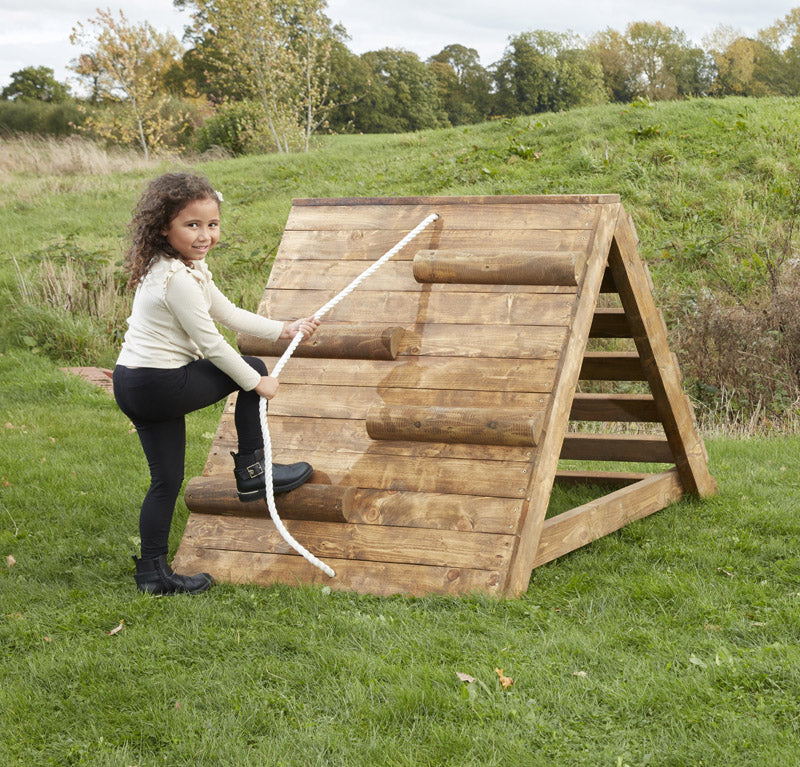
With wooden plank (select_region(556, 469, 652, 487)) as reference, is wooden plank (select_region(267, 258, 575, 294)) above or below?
above

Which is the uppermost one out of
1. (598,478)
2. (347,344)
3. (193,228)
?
(193,228)

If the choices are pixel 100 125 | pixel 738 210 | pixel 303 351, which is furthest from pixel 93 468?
pixel 100 125

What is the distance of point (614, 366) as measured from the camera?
14.7 ft

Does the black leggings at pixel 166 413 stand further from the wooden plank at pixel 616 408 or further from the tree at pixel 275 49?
the tree at pixel 275 49

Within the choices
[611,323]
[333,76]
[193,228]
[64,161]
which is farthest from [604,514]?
[333,76]

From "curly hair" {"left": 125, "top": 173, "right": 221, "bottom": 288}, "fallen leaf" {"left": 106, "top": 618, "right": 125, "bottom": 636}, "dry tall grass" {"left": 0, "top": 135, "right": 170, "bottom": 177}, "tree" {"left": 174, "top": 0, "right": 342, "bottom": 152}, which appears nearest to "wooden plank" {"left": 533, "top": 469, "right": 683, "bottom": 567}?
"fallen leaf" {"left": 106, "top": 618, "right": 125, "bottom": 636}

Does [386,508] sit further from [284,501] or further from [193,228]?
[193,228]

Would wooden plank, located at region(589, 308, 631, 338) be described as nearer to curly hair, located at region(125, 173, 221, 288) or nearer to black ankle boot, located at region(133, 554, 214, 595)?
curly hair, located at region(125, 173, 221, 288)

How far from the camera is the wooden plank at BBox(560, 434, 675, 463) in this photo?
478 cm

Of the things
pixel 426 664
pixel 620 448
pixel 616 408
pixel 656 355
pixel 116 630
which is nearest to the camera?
pixel 426 664

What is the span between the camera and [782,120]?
13977 mm

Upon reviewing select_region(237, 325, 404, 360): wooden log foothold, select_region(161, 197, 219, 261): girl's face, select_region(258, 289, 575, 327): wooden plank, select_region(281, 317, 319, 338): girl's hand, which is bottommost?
select_region(237, 325, 404, 360): wooden log foothold

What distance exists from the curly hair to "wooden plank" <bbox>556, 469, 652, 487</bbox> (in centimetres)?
275

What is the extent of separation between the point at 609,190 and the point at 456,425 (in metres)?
9.80
